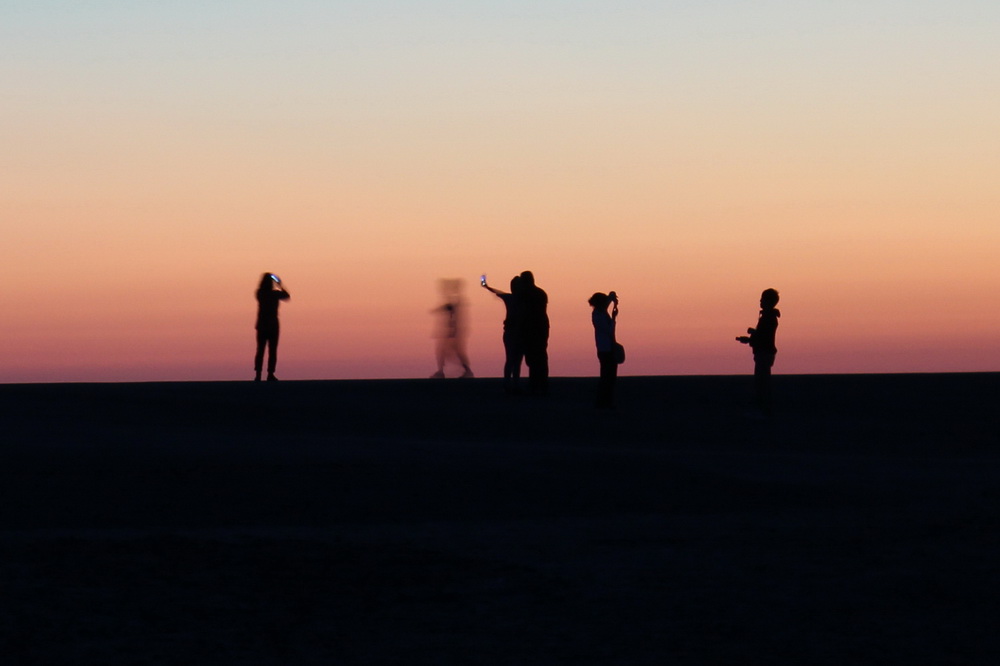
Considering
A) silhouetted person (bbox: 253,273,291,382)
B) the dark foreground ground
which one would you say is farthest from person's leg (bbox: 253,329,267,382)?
the dark foreground ground

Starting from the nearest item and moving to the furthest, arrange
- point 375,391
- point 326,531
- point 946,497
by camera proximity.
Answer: point 326,531 < point 946,497 < point 375,391

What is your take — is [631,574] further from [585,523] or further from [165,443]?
[165,443]

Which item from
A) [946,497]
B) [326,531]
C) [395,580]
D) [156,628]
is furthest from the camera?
[946,497]

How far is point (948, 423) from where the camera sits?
21.0 metres

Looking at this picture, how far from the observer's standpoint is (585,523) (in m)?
11.2

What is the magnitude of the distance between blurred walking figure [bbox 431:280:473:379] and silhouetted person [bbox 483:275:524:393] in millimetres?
2907

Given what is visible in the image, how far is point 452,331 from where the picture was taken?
1085 inches

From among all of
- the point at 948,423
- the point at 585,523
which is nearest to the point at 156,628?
the point at 585,523

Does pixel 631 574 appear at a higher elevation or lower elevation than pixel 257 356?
lower

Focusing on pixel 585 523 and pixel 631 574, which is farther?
pixel 585 523

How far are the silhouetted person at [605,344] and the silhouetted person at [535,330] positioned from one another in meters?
1.66

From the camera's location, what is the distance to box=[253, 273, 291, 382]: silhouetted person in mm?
26375

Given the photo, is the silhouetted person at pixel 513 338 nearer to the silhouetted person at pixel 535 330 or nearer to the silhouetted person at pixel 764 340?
the silhouetted person at pixel 535 330

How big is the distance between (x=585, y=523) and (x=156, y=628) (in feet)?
14.3
